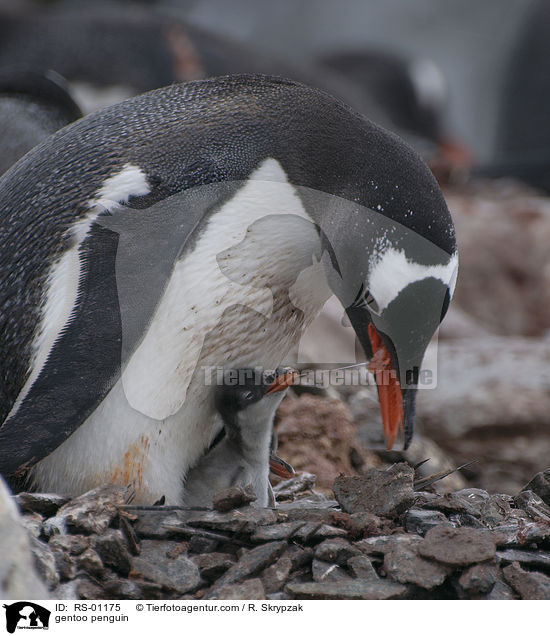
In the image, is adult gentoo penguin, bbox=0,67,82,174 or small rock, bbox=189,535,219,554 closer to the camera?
small rock, bbox=189,535,219,554

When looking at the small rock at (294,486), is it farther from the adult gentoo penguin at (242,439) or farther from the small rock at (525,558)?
the small rock at (525,558)

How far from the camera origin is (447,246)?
172 cm

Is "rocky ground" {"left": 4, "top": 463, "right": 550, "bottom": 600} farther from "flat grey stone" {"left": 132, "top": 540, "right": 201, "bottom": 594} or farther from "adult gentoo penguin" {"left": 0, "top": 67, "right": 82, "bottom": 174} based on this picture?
"adult gentoo penguin" {"left": 0, "top": 67, "right": 82, "bottom": 174}

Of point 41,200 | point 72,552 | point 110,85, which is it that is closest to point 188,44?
point 110,85

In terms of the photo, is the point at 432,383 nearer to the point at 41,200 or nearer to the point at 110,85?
the point at 41,200

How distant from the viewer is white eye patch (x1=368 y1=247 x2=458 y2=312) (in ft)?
5.55

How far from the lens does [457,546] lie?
1.44 m

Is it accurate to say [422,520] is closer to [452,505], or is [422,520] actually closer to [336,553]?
[452,505]

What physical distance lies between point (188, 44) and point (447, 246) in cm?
427

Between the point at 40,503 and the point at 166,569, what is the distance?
257 millimetres

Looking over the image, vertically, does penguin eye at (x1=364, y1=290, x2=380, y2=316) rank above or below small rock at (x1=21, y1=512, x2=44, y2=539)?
above

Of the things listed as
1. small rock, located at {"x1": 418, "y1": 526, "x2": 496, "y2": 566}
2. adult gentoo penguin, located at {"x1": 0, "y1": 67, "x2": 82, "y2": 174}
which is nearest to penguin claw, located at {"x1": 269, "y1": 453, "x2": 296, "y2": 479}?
small rock, located at {"x1": 418, "y1": 526, "x2": 496, "y2": 566}

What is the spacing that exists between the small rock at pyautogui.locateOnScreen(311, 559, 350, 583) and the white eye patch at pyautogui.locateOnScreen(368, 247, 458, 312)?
49 cm

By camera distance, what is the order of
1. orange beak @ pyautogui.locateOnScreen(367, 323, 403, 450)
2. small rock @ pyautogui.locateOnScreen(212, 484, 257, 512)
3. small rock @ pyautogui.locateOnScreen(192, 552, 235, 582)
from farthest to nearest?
orange beak @ pyautogui.locateOnScreen(367, 323, 403, 450)
small rock @ pyautogui.locateOnScreen(212, 484, 257, 512)
small rock @ pyautogui.locateOnScreen(192, 552, 235, 582)
